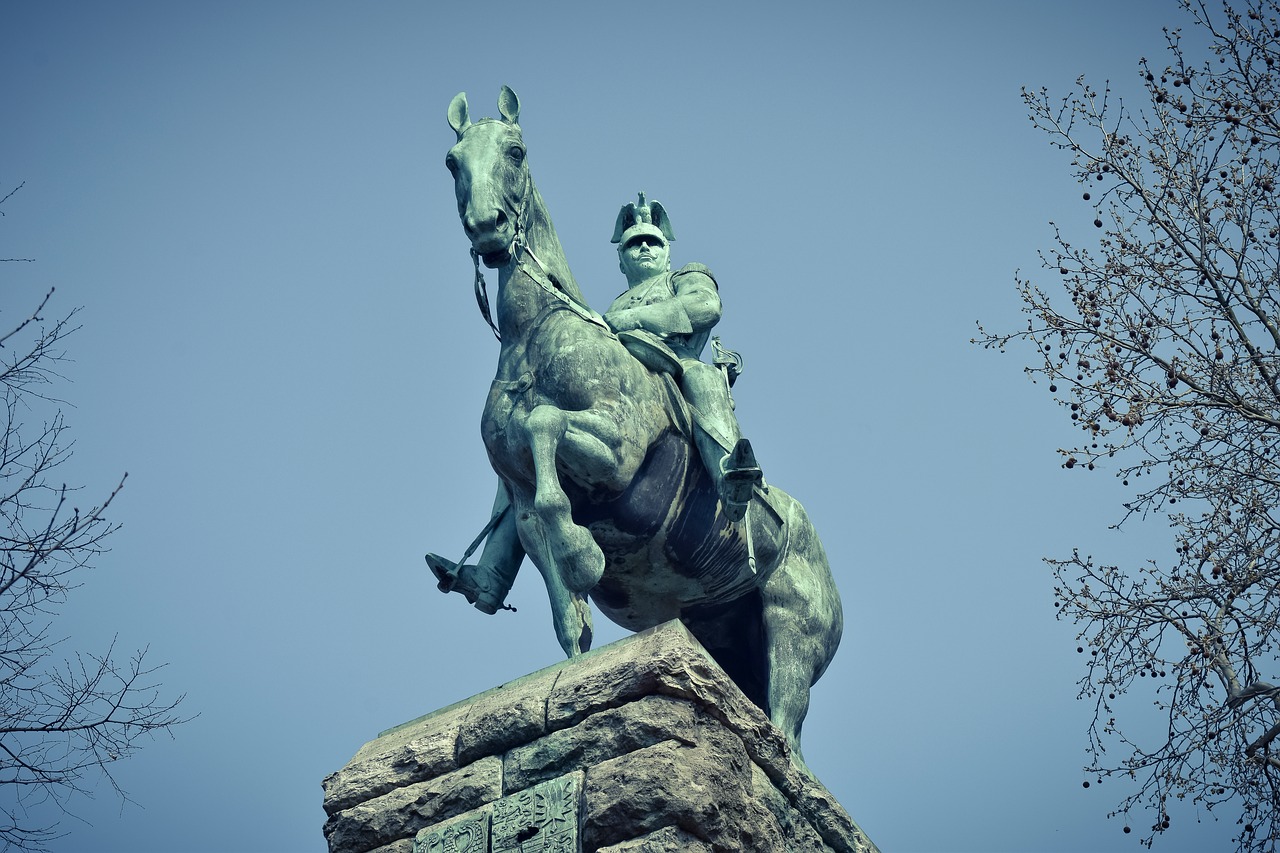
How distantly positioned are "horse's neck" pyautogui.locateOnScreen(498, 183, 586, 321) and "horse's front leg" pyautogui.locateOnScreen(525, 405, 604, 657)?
920 mm

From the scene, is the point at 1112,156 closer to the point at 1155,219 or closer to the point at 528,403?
the point at 1155,219

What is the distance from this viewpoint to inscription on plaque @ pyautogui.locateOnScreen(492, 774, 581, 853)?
24.9ft

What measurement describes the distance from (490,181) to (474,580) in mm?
2242

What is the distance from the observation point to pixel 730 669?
1034 cm

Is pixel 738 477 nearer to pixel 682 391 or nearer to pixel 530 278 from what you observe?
pixel 682 391

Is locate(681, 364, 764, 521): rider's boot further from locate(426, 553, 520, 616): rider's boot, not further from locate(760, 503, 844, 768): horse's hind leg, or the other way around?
locate(426, 553, 520, 616): rider's boot

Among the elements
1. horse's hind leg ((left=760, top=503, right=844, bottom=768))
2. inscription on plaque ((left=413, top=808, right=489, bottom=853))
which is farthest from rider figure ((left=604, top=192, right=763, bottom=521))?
inscription on plaque ((left=413, top=808, right=489, bottom=853))

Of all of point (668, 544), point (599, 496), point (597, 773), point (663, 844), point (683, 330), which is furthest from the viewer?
point (683, 330)

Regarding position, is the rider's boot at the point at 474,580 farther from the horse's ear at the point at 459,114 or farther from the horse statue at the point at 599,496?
the horse's ear at the point at 459,114

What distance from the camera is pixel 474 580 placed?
973cm

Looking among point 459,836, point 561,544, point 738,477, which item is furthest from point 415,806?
point 738,477

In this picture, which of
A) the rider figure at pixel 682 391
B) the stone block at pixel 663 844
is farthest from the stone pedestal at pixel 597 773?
the rider figure at pixel 682 391

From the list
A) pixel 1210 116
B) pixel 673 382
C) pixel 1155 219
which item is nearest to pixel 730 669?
pixel 673 382

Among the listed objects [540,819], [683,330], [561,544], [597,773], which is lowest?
[540,819]
